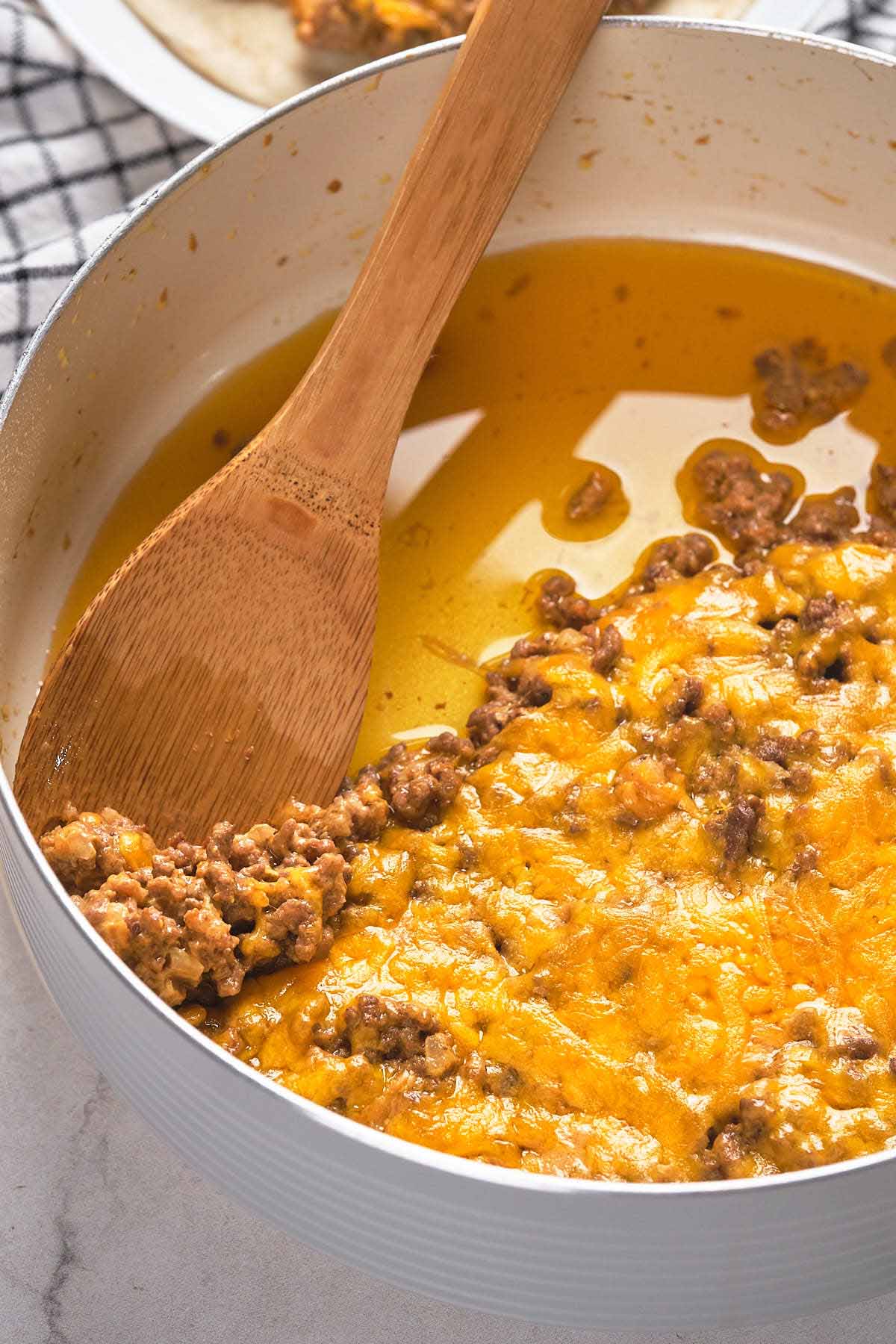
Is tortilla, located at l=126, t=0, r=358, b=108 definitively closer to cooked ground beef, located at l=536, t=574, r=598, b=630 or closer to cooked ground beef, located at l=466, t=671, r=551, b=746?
cooked ground beef, located at l=536, t=574, r=598, b=630

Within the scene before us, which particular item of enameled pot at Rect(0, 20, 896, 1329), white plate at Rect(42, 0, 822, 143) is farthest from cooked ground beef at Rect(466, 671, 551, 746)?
white plate at Rect(42, 0, 822, 143)

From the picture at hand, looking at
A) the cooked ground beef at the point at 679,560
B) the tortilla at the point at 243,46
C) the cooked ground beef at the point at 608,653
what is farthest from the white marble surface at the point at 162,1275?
the tortilla at the point at 243,46

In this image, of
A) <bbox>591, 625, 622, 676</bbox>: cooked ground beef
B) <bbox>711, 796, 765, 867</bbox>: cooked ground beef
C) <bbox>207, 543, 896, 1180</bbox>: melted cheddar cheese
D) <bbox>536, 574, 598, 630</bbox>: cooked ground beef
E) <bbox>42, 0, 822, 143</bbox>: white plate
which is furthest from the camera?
<bbox>42, 0, 822, 143</bbox>: white plate

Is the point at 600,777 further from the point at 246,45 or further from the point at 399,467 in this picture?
the point at 246,45

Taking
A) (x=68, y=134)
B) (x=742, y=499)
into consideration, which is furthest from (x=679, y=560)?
(x=68, y=134)

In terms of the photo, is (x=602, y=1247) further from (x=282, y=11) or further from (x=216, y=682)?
(x=282, y=11)

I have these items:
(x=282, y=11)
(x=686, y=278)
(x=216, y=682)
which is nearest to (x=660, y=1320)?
(x=216, y=682)
